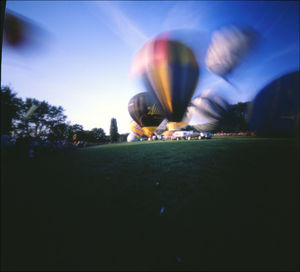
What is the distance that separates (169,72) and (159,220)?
262 cm

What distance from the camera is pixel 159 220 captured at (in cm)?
154

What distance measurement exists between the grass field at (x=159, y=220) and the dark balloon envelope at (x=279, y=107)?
0.84m

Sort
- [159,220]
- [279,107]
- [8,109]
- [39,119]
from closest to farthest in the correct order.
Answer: [159,220], [279,107], [8,109], [39,119]

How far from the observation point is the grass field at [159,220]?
1.19m

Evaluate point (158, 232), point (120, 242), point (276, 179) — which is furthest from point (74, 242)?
point (276, 179)

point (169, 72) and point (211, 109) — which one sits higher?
point (169, 72)

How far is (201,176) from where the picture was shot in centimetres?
239

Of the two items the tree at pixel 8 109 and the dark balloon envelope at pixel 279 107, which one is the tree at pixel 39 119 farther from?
the dark balloon envelope at pixel 279 107

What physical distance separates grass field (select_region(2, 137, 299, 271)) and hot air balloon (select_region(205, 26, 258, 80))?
2.01m

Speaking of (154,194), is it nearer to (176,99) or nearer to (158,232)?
(158,232)

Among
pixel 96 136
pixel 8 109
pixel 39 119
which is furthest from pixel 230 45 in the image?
pixel 96 136

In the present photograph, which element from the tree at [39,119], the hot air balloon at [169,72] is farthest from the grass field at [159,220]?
the tree at [39,119]

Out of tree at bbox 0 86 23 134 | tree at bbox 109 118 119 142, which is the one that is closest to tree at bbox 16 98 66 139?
tree at bbox 0 86 23 134

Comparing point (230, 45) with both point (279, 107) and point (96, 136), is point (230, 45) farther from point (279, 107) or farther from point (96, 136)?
point (96, 136)
